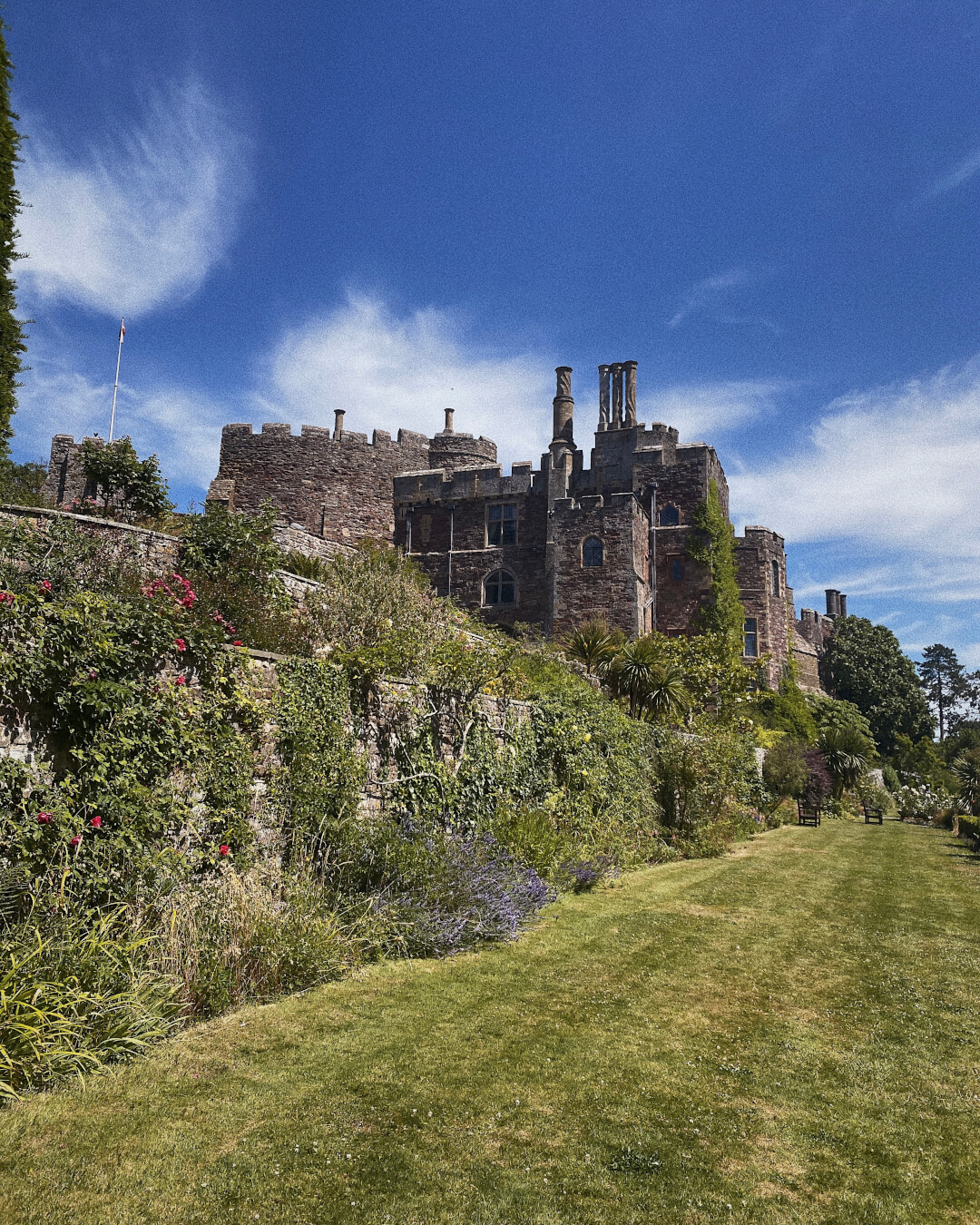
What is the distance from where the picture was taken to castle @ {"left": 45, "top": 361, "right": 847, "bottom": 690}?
29.0 metres

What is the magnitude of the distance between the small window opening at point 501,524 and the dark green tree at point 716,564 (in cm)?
712

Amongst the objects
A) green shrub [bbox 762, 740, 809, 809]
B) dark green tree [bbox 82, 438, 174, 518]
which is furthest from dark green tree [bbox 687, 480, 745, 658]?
dark green tree [bbox 82, 438, 174, 518]

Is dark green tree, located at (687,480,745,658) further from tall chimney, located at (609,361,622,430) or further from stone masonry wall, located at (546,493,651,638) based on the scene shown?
tall chimney, located at (609,361,622,430)

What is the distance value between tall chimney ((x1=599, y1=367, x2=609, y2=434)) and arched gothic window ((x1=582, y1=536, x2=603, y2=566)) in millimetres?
5920

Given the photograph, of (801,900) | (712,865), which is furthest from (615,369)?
(801,900)

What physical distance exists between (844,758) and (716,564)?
8460 millimetres

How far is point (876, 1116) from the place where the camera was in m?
4.14

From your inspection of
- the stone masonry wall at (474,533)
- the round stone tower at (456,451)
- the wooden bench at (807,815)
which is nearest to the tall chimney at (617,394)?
the stone masonry wall at (474,533)

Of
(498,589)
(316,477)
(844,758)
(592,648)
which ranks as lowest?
(844,758)

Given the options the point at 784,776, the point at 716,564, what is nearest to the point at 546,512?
the point at 716,564

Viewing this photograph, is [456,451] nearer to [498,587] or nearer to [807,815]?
[498,587]

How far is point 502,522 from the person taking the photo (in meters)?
32.1

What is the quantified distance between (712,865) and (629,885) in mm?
2827

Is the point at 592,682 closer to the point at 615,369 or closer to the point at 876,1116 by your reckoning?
the point at 876,1116
